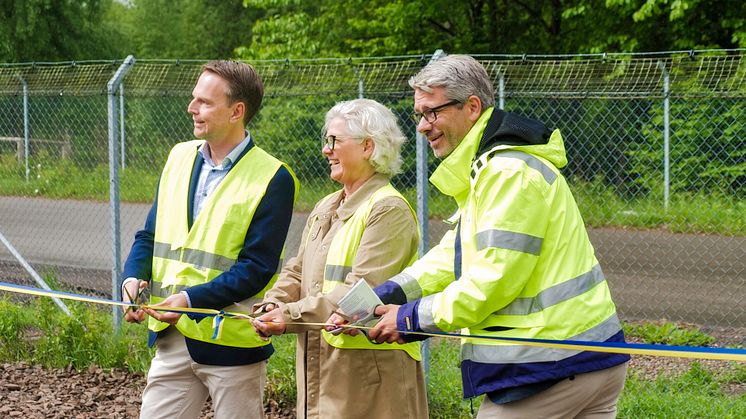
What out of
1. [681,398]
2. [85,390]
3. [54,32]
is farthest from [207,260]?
[54,32]

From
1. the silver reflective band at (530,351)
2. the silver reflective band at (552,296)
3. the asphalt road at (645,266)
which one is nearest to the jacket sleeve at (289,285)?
the silver reflective band at (530,351)

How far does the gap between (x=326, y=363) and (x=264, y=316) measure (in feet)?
1.05

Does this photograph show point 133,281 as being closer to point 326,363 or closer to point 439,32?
point 326,363

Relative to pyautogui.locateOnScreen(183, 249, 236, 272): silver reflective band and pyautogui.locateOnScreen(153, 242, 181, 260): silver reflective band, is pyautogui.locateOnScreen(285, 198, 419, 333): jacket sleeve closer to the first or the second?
pyautogui.locateOnScreen(183, 249, 236, 272): silver reflective band

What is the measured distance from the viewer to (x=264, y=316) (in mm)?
3645

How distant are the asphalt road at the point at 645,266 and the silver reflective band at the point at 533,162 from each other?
600 cm

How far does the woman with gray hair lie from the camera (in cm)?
364

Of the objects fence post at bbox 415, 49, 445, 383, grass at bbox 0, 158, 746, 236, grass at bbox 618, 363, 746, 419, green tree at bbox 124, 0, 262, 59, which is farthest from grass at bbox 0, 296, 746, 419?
green tree at bbox 124, 0, 262, 59

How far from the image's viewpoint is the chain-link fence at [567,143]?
668 centimetres

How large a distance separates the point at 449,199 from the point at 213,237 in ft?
22.2

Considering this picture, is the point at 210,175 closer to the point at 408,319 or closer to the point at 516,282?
the point at 408,319

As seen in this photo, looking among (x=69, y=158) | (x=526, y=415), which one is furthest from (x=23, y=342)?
(x=69, y=158)

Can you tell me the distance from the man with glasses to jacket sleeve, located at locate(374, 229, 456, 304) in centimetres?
16

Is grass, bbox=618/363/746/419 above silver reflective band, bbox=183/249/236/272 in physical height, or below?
below
